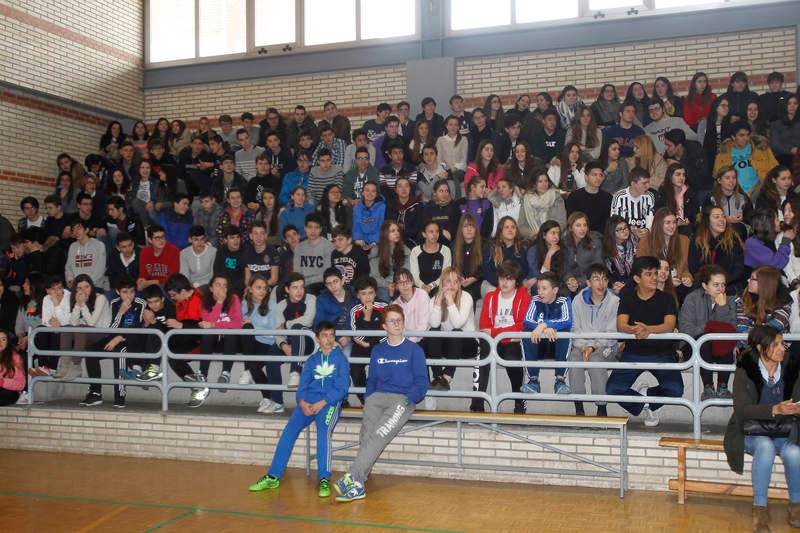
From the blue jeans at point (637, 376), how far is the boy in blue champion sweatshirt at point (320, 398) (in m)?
2.66

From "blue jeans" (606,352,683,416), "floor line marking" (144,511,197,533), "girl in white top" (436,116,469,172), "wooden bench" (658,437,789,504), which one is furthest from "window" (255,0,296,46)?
"wooden bench" (658,437,789,504)

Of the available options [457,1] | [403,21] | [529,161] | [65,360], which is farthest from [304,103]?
[65,360]

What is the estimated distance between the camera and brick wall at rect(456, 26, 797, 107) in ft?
46.5

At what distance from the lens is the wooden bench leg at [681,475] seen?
6.86 meters

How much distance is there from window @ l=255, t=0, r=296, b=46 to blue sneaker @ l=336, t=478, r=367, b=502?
12.2 metres

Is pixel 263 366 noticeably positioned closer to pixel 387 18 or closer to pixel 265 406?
pixel 265 406

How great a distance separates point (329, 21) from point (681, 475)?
12917mm

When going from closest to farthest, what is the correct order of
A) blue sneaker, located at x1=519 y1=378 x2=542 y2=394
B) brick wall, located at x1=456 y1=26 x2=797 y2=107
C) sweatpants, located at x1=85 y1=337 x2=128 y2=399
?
1. blue sneaker, located at x1=519 y1=378 x2=542 y2=394
2. sweatpants, located at x1=85 y1=337 x2=128 y2=399
3. brick wall, located at x1=456 y1=26 x2=797 y2=107

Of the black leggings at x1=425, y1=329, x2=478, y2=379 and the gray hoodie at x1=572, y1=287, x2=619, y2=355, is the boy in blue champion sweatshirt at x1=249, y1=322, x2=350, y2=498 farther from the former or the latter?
the gray hoodie at x1=572, y1=287, x2=619, y2=355

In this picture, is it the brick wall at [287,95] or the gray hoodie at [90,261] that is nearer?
the gray hoodie at [90,261]

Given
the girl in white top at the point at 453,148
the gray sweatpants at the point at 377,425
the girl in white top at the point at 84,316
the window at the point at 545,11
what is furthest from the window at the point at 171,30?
the gray sweatpants at the point at 377,425

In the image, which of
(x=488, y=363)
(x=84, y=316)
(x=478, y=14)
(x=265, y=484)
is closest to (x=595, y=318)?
(x=488, y=363)

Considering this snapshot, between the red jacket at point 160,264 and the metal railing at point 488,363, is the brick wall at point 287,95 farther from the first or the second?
the metal railing at point 488,363

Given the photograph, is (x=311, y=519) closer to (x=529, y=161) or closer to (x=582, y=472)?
(x=582, y=472)
